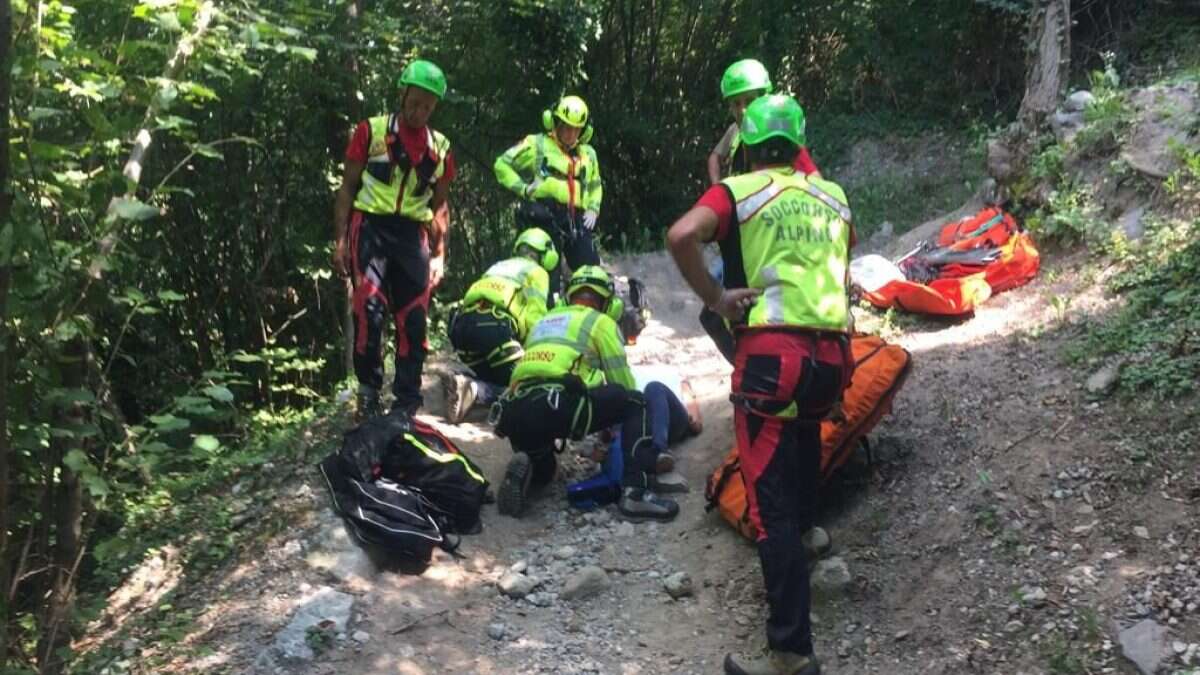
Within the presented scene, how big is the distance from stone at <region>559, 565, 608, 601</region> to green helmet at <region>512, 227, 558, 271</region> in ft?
9.29

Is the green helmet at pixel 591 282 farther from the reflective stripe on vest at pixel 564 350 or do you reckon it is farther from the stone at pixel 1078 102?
the stone at pixel 1078 102

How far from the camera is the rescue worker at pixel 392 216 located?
5.18 meters

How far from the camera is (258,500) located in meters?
5.26

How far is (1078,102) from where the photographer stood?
766 centimetres

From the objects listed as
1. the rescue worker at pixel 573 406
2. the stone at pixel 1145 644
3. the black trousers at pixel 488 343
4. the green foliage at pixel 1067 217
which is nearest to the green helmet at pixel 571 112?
the black trousers at pixel 488 343

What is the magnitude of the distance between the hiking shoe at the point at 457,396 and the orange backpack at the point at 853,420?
1.99 metres

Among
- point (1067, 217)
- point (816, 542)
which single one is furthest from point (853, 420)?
point (1067, 217)

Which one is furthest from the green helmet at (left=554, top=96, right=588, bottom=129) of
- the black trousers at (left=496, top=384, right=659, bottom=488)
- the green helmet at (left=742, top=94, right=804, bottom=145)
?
the green helmet at (left=742, top=94, right=804, bottom=145)

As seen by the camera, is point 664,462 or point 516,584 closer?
point 516,584

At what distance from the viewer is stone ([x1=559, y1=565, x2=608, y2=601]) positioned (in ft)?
14.6

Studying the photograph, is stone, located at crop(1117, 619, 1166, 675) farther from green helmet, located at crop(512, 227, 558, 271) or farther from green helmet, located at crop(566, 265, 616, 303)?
green helmet, located at crop(512, 227, 558, 271)

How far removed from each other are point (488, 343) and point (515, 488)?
1357 mm

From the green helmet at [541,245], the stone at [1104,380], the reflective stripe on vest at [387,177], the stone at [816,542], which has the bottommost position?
the stone at [816,542]

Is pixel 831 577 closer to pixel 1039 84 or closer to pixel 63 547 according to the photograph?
pixel 63 547
